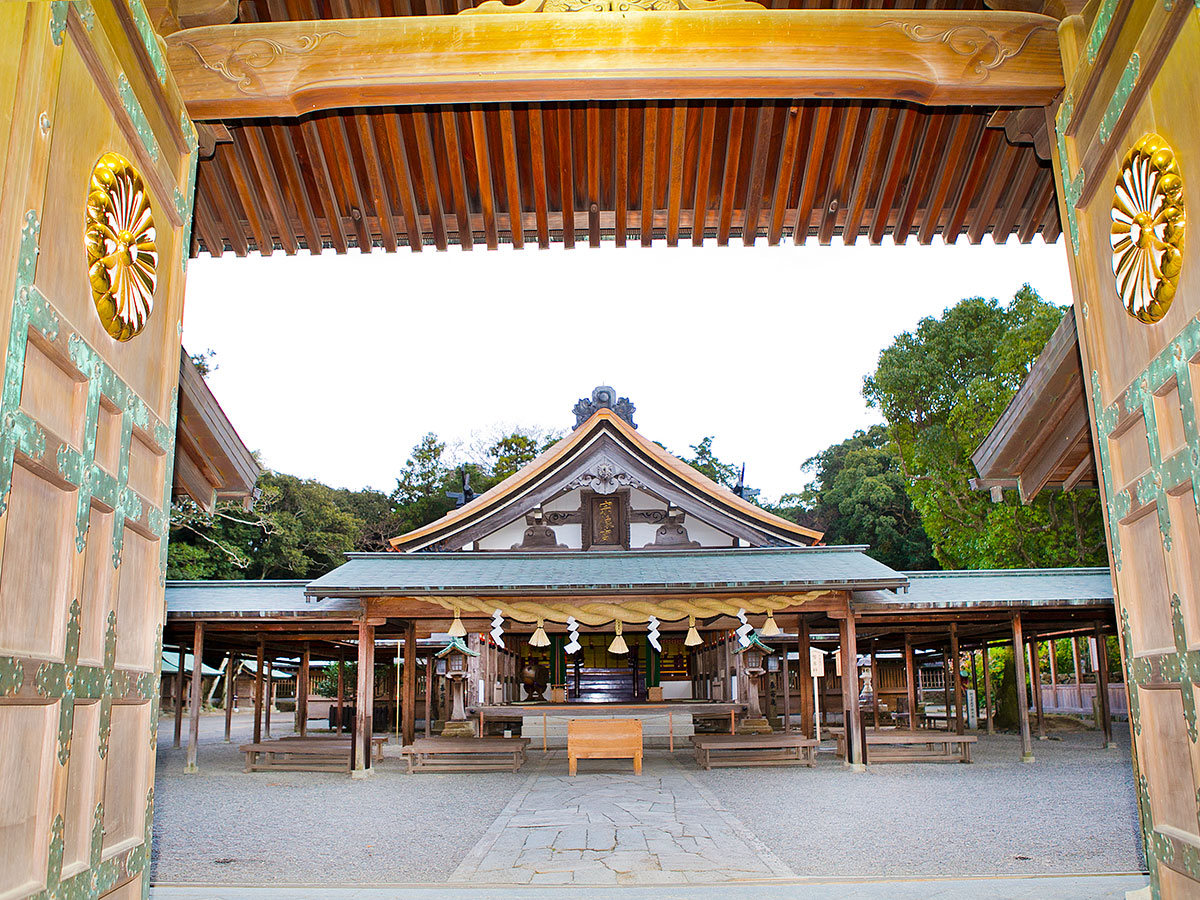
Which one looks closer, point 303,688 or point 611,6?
point 611,6

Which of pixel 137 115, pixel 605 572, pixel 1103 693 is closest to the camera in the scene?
pixel 137 115

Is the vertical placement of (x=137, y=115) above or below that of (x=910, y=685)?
above

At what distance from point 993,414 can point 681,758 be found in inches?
522

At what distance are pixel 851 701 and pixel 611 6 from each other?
1116 cm

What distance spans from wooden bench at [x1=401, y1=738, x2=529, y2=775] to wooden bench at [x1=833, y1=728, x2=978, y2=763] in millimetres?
4882

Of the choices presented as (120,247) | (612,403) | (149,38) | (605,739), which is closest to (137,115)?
(149,38)

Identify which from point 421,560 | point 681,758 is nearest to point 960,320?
point 681,758

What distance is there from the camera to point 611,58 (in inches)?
115

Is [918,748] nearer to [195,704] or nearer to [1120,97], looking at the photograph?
[195,704]

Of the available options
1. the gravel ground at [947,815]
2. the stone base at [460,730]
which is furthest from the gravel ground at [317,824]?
the stone base at [460,730]

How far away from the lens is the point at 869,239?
13.5 feet

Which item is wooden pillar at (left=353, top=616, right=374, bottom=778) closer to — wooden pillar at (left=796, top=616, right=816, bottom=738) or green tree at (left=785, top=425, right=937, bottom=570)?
wooden pillar at (left=796, top=616, right=816, bottom=738)

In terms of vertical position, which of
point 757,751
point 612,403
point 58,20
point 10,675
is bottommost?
point 757,751

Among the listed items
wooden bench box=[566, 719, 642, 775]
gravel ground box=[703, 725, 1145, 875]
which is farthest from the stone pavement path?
wooden bench box=[566, 719, 642, 775]
